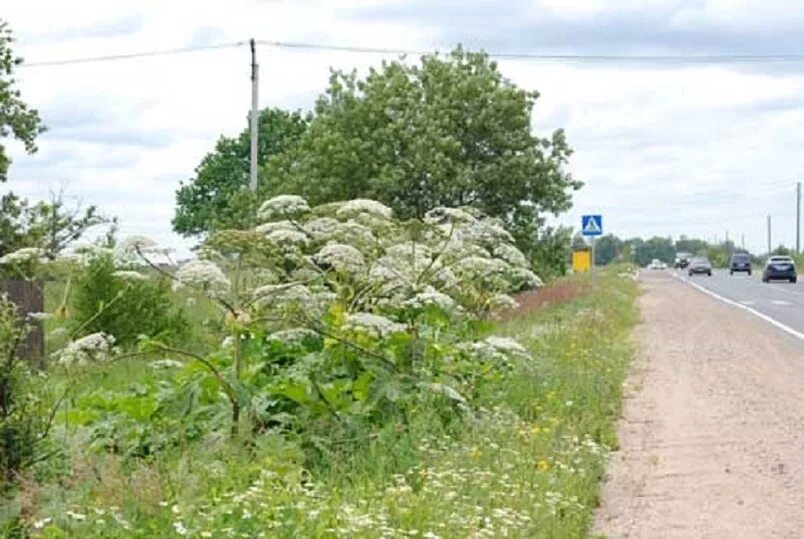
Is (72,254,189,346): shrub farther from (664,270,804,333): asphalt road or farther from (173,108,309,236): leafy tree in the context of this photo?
(173,108,309,236): leafy tree

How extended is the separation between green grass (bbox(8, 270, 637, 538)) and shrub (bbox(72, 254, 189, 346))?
691 centimetres

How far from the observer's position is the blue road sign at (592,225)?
1745 inches

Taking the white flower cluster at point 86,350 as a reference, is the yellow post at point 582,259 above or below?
above

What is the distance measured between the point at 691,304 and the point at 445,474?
133 ft

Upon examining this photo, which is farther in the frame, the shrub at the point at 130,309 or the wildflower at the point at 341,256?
the shrub at the point at 130,309

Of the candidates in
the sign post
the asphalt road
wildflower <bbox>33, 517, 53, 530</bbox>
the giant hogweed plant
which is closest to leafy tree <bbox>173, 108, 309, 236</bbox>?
the asphalt road

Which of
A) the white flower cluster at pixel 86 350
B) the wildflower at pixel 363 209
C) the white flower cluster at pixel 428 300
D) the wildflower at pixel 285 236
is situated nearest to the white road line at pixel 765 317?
the wildflower at pixel 363 209

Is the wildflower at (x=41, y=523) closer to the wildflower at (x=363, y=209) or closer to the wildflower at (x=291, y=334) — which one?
the wildflower at (x=291, y=334)

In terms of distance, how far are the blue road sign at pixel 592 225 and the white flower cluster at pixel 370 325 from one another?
33800 mm

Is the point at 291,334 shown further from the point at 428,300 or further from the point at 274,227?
the point at 428,300

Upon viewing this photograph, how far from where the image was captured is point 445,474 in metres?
9.28

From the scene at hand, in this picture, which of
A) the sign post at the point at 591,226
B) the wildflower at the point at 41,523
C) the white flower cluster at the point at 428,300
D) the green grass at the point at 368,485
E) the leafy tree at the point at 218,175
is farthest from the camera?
the leafy tree at the point at 218,175

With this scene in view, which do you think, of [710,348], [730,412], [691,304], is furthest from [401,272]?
[691,304]

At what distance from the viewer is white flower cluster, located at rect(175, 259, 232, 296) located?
976 cm
